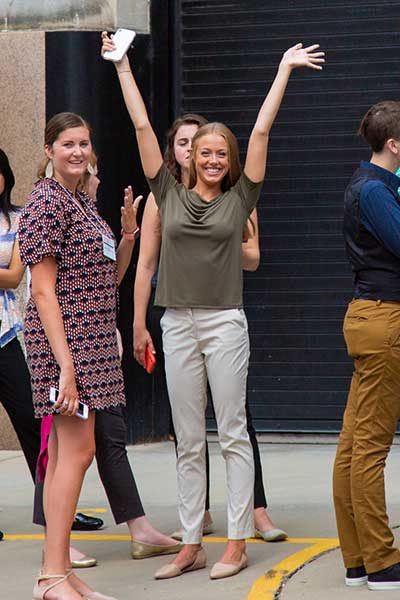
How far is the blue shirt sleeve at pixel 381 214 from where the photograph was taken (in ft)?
17.7

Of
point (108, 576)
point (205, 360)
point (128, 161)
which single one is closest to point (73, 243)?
point (205, 360)

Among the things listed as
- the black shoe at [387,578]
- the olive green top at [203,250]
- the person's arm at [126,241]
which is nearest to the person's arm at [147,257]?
the person's arm at [126,241]

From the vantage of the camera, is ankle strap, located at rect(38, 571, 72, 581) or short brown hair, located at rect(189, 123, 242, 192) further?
short brown hair, located at rect(189, 123, 242, 192)

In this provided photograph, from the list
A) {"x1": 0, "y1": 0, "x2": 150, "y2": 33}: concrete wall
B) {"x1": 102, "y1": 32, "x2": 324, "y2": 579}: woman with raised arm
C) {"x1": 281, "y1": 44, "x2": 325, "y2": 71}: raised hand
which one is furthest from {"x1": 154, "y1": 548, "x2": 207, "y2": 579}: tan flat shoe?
{"x1": 0, "y1": 0, "x2": 150, "y2": 33}: concrete wall

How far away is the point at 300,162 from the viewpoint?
9.71m

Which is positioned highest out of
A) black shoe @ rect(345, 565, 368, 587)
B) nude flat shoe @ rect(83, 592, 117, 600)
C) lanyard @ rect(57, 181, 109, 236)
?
lanyard @ rect(57, 181, 109, 236)

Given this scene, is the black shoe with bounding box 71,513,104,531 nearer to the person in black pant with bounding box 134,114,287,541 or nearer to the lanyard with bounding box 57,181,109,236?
the person in black pant with bounding box 134,114,287,541

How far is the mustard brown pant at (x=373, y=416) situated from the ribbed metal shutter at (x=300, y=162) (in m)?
4.11

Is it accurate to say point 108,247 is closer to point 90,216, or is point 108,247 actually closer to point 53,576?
point 90,216

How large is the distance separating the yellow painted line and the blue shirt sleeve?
5.02 feet

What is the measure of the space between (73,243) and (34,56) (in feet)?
14.3

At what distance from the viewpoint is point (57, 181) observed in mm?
5711

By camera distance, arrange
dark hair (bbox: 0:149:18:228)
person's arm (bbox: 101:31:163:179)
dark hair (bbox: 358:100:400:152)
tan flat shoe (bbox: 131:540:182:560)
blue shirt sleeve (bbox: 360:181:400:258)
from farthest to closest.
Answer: dark hair (bbox: 0:149:18:228), tan flat shoe (bbox: 131:540:182:560), person's arm (bbox: 101:31:163:179), dark hair (bbox: 358:100:400:152), blue shirt sleeve (bbox: 360:181:400:258)

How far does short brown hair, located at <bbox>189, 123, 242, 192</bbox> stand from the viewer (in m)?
5.98
